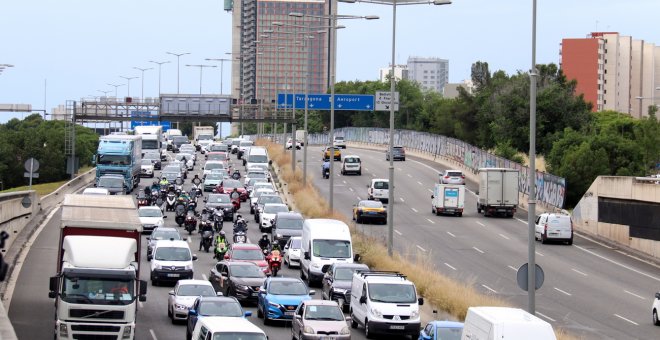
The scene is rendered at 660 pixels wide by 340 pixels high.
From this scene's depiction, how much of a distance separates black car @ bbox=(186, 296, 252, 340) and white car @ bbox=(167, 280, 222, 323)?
294 centimetres

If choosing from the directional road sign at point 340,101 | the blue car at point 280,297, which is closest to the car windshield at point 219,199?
the blue car at point 280,297

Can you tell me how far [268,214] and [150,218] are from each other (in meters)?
6.38

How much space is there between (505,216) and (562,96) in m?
33.6

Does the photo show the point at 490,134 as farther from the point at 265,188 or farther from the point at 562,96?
the point at 265,188

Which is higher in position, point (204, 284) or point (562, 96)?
point (562, 96)

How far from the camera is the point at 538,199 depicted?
7950 cm

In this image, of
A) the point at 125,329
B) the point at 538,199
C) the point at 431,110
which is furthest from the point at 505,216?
the point at 431,110

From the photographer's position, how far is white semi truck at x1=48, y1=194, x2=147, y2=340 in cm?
2653

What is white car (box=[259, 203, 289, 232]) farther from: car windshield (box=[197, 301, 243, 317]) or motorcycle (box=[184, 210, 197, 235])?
car windshield (box=[197, 301, 243, 317])

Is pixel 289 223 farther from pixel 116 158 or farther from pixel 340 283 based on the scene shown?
pixel 116 158

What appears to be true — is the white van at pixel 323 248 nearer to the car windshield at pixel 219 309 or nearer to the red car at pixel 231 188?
the car windshield at pixel 219 309

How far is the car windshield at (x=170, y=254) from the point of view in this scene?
1559 inches

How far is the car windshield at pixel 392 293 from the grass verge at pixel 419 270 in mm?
2263

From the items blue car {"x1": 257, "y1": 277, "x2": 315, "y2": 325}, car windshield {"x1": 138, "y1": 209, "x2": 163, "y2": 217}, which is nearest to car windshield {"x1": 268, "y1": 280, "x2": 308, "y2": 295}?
blue car {"x1": 257, "y1": 277, "x2": 315, "y2": 325}
